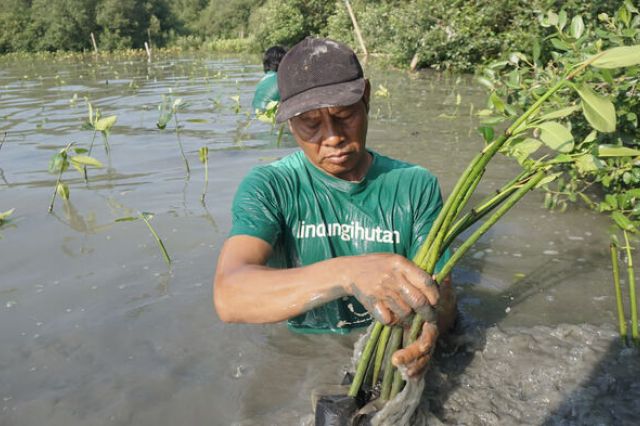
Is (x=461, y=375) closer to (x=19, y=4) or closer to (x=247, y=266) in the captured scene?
(x=247, y=266)

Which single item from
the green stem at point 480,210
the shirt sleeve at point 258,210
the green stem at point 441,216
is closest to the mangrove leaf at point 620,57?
the green stem at point 441,216

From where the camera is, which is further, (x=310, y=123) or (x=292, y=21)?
(x=292, y=21)

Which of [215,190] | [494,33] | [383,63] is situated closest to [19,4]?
[383,63]

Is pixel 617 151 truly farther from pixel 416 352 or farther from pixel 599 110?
pixel 416 352

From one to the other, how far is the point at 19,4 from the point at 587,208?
47235 mm

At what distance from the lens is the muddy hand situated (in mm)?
1451

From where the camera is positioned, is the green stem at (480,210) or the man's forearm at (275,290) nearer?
the man's forearm at (275,290)

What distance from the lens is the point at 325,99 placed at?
181 centimetres

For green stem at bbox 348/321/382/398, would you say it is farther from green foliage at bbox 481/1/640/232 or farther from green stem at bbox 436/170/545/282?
green foliage at bbox 481/1/640/232

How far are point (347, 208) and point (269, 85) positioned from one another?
14.1ft

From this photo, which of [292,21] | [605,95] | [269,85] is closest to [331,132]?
[605,95]

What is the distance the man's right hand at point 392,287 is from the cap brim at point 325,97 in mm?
681

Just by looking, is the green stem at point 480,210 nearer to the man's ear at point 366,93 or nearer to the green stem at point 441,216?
the green stem at point 441,216

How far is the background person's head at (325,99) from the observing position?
1.84 meters
